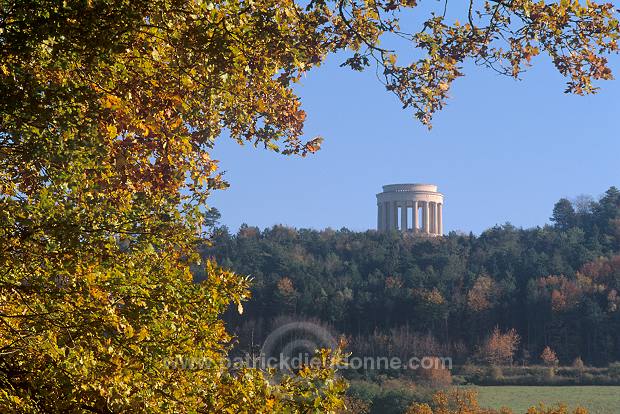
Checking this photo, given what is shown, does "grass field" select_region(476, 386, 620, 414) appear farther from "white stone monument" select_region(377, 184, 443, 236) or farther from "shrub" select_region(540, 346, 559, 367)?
"white stone monument" select_region(377, 184, 443, 236)

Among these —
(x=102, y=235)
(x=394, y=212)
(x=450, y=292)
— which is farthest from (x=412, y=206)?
(x=102, y=235)

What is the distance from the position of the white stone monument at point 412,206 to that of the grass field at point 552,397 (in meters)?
57.0

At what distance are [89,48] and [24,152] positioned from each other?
80cm

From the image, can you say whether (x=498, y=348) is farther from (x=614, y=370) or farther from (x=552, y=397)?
(x=552, y=397)

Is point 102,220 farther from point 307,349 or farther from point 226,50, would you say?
point 307,349

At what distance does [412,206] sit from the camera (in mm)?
119938

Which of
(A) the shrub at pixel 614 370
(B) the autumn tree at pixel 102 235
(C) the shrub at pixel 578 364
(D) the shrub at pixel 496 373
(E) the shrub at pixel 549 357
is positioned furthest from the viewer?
(E) the shrub at pixel 549 357

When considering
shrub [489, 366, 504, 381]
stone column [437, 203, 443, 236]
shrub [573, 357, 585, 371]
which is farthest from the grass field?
stone column [437, 203, 443, 236]

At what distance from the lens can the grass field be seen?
51.8 meters

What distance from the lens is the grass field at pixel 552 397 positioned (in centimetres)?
5177

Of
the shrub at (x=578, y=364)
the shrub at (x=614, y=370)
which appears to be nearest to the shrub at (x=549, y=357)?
the shrub at (x=578, y=364)

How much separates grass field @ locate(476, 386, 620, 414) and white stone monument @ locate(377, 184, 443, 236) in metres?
57.0

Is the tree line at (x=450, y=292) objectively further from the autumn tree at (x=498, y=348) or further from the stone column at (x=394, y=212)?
the stone column at (x=394, y=212)

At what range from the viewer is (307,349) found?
7175 cm
